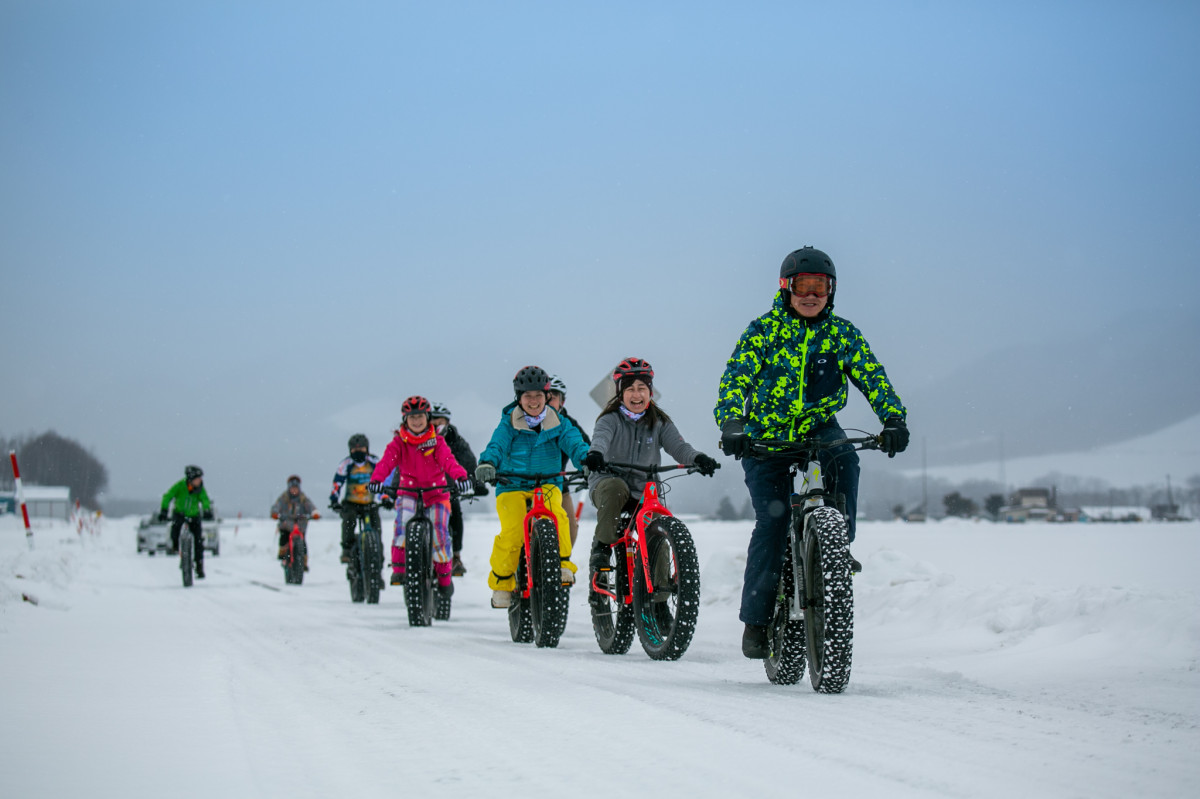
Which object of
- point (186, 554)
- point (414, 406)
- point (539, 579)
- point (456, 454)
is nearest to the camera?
point (539, 579)

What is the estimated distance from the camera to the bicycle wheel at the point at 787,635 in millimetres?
5930

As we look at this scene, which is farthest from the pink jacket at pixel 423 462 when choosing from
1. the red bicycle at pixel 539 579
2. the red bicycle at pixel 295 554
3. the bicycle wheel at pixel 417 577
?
the red bicycle at pixel 295 554

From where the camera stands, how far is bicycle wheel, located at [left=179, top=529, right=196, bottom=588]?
1898cm

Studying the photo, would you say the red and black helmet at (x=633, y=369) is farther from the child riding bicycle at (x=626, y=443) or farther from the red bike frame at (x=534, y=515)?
the red bike frame at (x=534, y=515)

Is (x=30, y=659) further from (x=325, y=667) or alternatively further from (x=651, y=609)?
(x=651, y=609)

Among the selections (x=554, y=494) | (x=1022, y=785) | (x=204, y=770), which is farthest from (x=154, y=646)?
(x=1022, y=785)

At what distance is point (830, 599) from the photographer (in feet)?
17.8

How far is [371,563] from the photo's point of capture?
15.3m

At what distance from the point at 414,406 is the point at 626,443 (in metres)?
3.60

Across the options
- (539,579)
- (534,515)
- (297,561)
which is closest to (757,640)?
(539,579)

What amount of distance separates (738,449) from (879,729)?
1618 mm

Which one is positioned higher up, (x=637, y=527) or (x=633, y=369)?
(x=633, y=369)

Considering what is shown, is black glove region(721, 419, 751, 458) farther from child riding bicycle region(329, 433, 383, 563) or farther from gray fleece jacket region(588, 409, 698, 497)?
child riding bicycle region(329, 433, 383, 563)

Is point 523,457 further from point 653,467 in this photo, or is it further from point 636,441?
point 653,467
